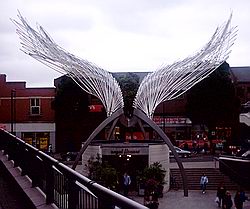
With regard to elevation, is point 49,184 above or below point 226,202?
above

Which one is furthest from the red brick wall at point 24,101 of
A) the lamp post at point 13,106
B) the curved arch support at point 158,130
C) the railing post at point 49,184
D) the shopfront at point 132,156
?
the railing post at point 49,184

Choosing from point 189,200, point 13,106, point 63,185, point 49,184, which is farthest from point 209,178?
point 63,185

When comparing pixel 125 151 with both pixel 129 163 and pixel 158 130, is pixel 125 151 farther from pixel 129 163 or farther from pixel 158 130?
pixel 158 130

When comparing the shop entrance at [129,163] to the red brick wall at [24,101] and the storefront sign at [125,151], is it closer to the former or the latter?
the storefront sign at [125,151]

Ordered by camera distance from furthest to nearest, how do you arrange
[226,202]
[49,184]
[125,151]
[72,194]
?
[125,151], [226,202], [49,184], [72,194]

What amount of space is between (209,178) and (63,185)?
3462cm

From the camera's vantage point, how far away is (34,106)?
66250 mm

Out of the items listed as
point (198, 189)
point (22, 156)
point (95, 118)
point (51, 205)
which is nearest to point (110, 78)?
point (198, 189)

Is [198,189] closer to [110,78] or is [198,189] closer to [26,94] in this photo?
[110,78]

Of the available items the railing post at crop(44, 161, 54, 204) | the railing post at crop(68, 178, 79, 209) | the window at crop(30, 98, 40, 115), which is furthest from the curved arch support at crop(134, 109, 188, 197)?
the railing post at crop(68, 178, 79, 209)

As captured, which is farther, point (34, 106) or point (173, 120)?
point (173, 120)

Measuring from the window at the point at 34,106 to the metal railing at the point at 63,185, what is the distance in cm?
5570

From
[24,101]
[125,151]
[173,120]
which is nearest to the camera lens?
[125,151]

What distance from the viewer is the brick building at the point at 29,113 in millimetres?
65500
